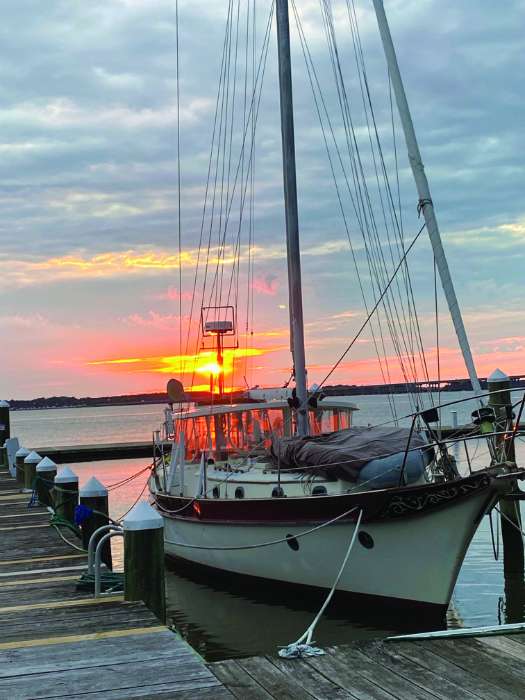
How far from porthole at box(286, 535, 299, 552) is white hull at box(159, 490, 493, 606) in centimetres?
8

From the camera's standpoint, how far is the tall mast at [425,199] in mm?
11562

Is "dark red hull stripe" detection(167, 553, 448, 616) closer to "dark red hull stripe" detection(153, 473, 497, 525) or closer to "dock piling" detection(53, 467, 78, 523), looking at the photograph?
"dark red hull stripe" detection(153, 473, 497, 525)

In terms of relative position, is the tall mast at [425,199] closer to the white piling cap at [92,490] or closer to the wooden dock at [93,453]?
the white piling cap at [92,490]

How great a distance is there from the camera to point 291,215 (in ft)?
54.5

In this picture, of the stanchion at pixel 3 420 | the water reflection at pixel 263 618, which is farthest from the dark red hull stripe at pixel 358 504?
the stanchion at pixel 3 420

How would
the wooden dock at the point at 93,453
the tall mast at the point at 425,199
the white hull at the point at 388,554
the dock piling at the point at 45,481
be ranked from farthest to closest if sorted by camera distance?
the wooden dock at the point at 93,453 → the dock piling at the point at 45,481 → the tall mast at the point at 425,199 → the white hull at the point at 388,554

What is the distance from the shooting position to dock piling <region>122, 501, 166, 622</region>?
318 inches

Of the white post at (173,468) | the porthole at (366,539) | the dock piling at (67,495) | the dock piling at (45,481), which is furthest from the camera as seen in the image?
the white post at (173,468)

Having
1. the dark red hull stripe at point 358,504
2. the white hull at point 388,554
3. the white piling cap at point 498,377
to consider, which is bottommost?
the white hull at point 388,554

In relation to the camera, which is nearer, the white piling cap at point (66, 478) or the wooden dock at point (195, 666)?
the wooden dock at point (195, 666)

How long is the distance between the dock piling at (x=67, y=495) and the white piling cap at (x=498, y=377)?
328 inches

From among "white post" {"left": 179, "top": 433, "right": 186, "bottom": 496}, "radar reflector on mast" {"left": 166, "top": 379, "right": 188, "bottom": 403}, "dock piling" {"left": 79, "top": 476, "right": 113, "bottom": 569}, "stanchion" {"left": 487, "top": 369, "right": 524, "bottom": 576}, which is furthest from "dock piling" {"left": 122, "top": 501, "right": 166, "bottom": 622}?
"radar reflector on mast" {"left": 166, "top": 379, "right": 188, "bottom": 403}

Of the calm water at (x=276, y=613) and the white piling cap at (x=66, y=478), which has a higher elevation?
the white piling cap at (x=66, y=478)

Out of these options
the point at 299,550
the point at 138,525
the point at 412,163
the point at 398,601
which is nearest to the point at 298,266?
the point at 412,163
